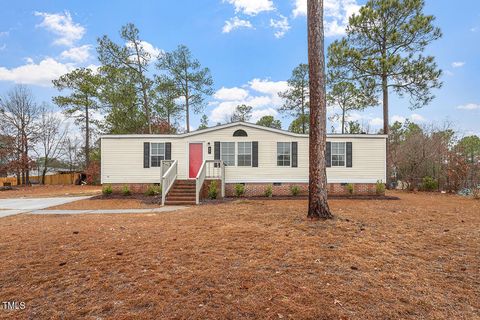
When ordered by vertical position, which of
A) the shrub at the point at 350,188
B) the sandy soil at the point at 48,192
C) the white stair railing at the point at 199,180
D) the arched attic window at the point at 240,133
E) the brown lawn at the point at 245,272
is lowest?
the sandy soil at the point at 48,192

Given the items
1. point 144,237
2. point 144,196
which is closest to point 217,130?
point 144,196

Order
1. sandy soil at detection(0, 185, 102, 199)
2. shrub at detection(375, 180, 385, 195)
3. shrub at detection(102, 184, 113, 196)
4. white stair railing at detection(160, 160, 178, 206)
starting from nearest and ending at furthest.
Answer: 1. white stair railing at detection(160, 160, 178, 206)
2. shrub at detection(102, 184, 113, 196)
3. shrub at detection(375, 180, 385, 195)
4. sandy soil at detection(0, 185, 102, 199)

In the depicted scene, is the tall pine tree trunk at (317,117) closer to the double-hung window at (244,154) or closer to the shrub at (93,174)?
the double-hung window at (244,154)

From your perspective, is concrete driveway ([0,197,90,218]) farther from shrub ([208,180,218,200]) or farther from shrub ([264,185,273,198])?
shrub ([264,185,273,198])

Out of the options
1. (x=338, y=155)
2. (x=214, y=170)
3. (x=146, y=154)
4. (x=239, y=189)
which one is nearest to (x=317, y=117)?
(x=239, y=189)

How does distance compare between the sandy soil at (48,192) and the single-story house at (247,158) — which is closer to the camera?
the single-story house at (247,158)

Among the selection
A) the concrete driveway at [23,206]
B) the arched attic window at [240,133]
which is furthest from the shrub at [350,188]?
the concrete driveway at [23,206]

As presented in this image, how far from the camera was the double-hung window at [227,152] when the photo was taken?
45.5 feet

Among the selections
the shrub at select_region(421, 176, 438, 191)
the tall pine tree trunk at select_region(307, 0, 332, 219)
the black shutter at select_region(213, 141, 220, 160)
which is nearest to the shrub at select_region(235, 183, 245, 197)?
the black shutter at select_region(213, 141, 220, 160)

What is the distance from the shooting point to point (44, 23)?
42.2 feet

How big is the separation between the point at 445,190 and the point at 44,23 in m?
24.3

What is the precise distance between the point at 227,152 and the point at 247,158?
109 centimetres

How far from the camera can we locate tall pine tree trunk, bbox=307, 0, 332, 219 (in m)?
6.38

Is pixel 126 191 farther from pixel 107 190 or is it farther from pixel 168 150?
pixel 168 150
